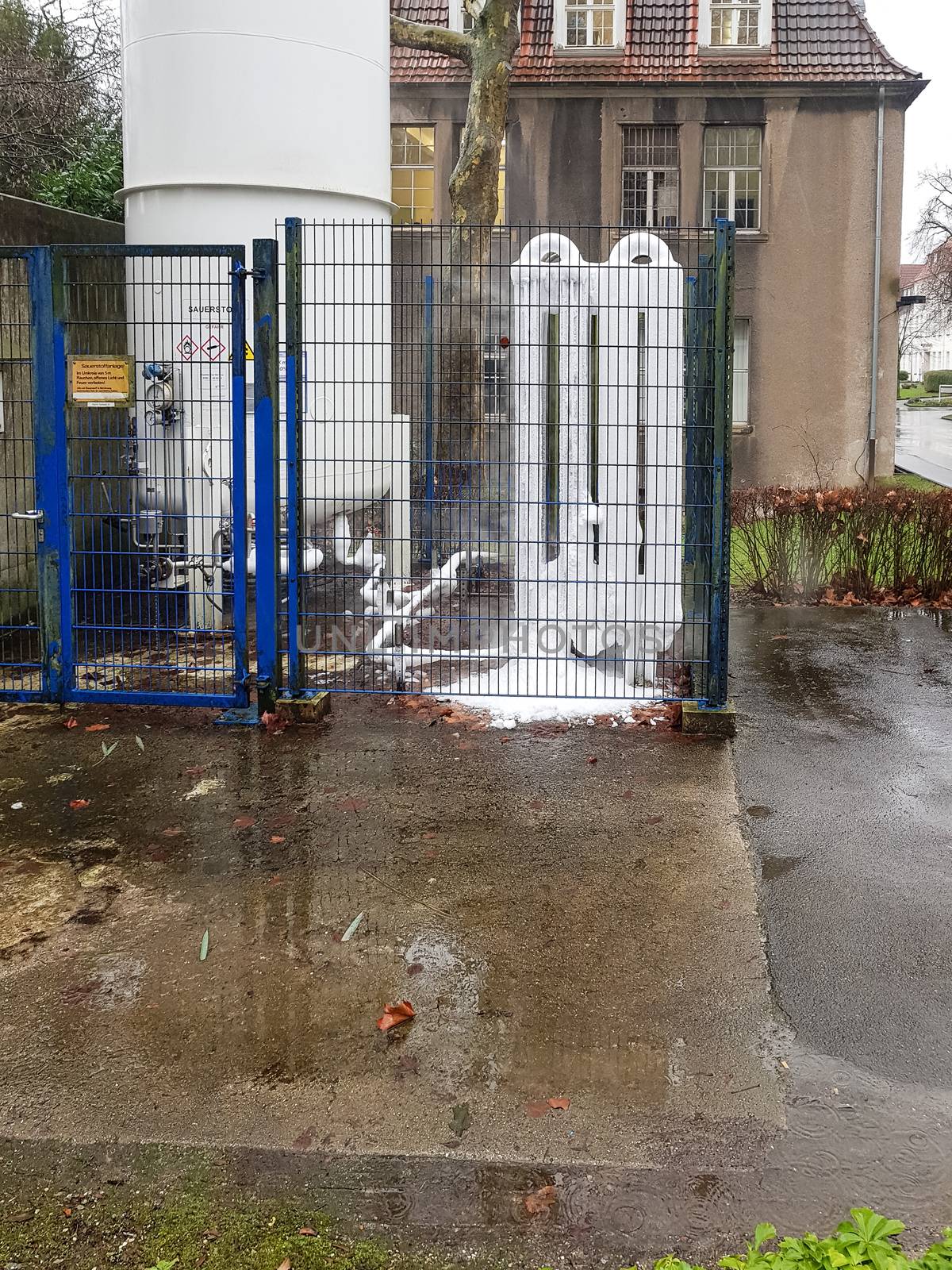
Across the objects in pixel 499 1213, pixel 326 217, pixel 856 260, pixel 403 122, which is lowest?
pixel 499 1213

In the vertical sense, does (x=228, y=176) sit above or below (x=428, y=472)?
above

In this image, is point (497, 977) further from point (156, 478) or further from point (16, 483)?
point (16, 483)

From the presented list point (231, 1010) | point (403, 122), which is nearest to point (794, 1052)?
point (231, 1010)

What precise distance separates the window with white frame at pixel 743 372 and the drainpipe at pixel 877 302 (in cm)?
222

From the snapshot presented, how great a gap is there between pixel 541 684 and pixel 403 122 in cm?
1781

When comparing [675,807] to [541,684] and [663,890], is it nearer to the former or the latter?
[663,890]

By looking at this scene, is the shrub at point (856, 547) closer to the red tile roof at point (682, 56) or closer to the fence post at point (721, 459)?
the fence post at point (721, 459)

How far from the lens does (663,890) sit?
493 centimetres

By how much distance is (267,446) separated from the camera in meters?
7.09

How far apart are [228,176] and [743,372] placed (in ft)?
52.4

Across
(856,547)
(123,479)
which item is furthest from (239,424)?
(856,547)

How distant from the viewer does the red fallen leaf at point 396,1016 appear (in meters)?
3.88

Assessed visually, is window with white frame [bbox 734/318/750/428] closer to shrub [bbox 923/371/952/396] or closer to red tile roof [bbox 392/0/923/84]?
red tile roof [bbox 392/0/923/84]

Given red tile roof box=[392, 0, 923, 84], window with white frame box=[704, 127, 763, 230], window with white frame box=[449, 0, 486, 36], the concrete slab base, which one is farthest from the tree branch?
the concrete slab base
